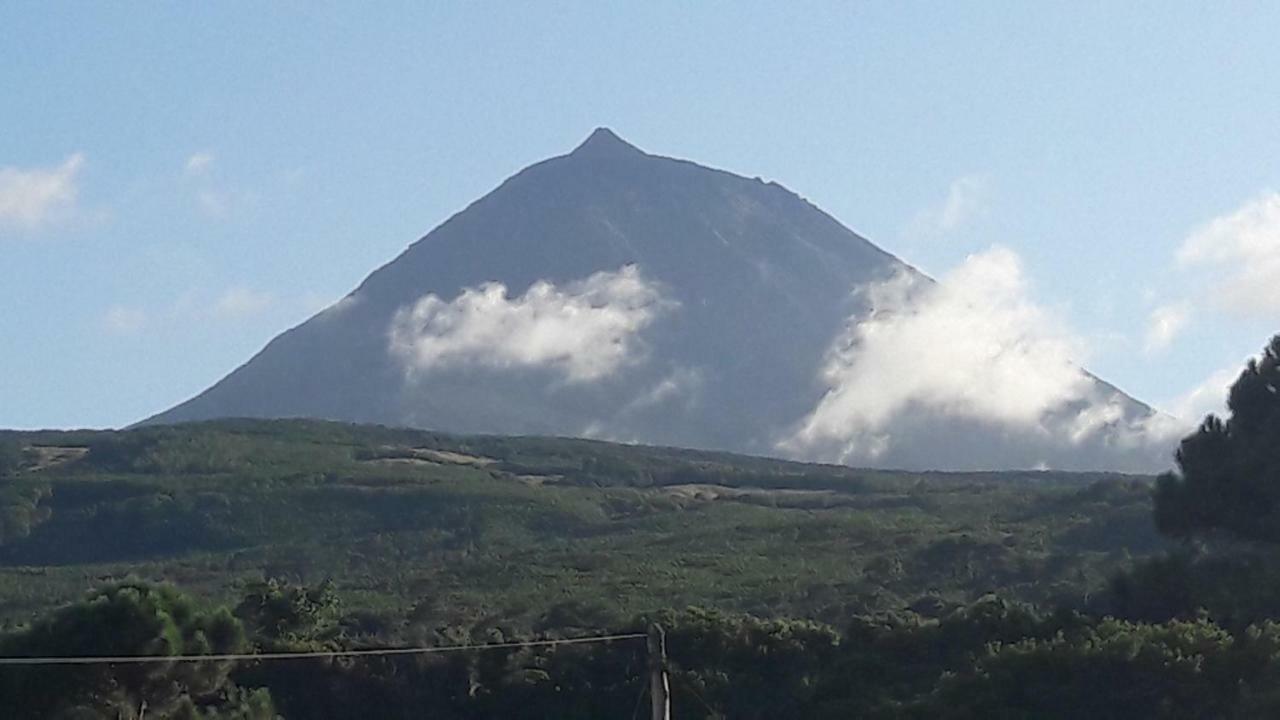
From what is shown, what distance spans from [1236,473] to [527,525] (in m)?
43.6

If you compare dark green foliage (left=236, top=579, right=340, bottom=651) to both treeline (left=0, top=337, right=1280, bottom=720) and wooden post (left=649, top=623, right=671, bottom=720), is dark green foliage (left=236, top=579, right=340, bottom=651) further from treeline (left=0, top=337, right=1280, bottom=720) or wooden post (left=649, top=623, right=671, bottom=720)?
wooden post (left=649, top=623, right=671, bottom=720)

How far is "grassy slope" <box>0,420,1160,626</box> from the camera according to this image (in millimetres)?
51719

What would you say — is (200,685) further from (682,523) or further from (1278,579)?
(682,523)

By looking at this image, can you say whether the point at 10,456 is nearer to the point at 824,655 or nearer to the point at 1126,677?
the point at 824,655

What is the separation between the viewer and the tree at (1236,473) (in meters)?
35.1

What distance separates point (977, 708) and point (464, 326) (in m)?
155

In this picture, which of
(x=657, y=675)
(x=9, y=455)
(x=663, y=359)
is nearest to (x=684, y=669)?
(x=657, y=675)

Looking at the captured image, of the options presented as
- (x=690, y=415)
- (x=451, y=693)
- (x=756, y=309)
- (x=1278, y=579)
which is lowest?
(x=451, y=693)

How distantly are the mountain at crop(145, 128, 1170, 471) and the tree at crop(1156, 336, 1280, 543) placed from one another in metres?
121

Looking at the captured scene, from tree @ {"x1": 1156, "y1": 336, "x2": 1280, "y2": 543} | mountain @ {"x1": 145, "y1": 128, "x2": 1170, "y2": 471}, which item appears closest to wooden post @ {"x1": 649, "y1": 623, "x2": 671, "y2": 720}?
tree @ {"x1": 1156, "y1": 336, "x2": 1280, "y2": 543}

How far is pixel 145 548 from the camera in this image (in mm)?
74562

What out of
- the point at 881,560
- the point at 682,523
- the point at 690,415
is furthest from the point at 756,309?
the point at 881,560

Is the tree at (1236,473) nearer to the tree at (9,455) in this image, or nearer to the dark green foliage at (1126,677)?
the dark green foliage at (1126,677)

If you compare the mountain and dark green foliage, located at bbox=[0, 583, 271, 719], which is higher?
the mountain
